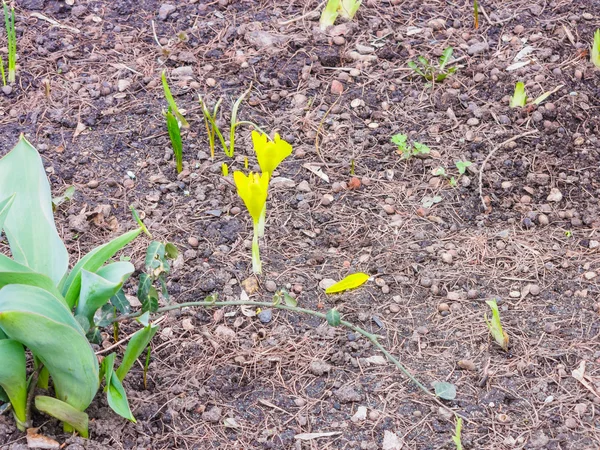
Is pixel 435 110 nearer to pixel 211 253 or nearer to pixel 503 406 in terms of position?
pixel 211 253

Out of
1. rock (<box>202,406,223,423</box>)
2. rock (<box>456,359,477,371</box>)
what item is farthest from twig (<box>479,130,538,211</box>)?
rock (<box>202,406,223,423</box>)

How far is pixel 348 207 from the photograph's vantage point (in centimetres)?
243

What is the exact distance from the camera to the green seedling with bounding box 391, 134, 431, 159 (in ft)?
8.44

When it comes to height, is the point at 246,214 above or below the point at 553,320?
above

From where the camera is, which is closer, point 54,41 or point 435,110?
point 435,110

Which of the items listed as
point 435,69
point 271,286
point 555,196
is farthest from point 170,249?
point 435,69

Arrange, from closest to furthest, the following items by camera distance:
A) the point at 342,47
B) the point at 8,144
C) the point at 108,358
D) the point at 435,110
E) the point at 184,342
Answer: the point at 108,358
the point at 184,342
the point at 8,144
the point at 435,110
the point at 342,47

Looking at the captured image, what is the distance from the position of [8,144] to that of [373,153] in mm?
1317

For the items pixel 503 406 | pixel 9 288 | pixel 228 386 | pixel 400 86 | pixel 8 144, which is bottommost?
pixel 503 406

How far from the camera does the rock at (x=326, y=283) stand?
Result: 2.17m

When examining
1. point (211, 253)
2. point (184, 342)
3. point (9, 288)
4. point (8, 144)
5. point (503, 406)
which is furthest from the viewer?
point (8, 144)

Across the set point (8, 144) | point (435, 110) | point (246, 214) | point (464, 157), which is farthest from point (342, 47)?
point (8, 144)

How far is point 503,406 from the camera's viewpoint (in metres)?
1.88

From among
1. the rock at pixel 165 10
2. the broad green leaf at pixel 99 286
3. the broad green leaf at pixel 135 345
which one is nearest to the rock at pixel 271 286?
the broad green leaf at pixel 135 345
